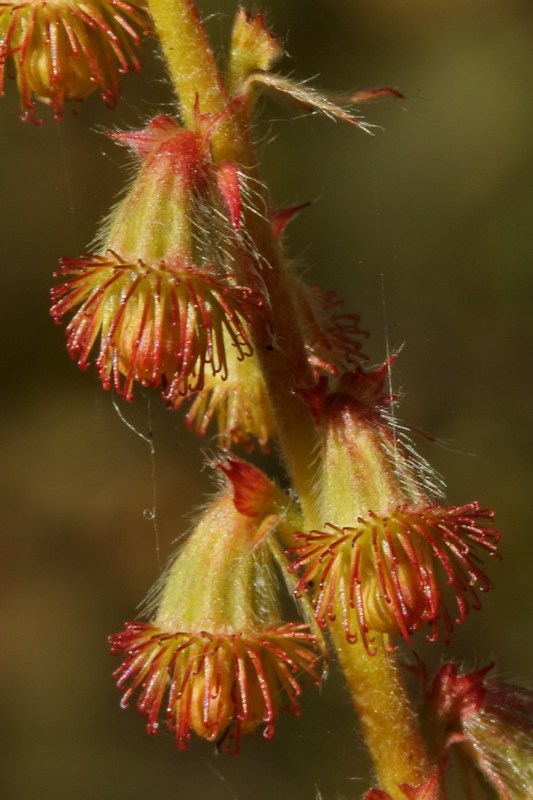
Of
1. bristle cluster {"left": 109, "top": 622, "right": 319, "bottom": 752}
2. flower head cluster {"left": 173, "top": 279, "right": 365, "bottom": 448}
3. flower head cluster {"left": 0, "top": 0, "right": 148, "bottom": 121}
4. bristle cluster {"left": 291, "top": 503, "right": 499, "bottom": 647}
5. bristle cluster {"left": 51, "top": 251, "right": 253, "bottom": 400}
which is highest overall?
flower head cluster {"left": 0, "top": 0, "right": 148, "bottom": 121}

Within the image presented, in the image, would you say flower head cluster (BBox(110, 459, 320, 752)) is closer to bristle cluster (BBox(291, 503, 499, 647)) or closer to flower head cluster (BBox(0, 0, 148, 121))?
bristle cluster (BBox(291, 503, 499, 647))

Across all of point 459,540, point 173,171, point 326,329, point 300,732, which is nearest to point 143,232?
point 173,171

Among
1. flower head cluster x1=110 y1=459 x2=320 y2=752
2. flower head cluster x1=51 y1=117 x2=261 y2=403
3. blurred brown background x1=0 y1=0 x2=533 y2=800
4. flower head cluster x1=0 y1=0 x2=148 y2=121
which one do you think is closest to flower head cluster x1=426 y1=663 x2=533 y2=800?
flower head cluster x1=110 y1=459 x2=320 y2=752

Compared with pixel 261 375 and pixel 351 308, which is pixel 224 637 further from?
pixel 351 308

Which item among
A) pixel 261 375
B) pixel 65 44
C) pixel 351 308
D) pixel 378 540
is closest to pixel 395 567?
pixel 378 540

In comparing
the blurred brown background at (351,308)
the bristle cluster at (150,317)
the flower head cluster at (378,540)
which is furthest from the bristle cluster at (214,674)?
the blurred brown background at (351,308)
